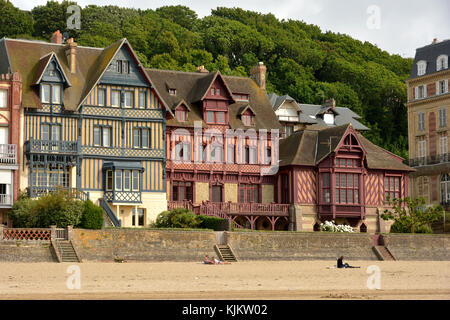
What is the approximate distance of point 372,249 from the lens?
49281mm

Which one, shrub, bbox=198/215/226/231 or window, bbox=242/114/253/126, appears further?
window, bbox=242/114/253/126

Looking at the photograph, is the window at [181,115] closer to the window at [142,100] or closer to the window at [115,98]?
the window at [142,100]

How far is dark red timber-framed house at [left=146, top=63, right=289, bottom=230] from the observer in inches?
2101

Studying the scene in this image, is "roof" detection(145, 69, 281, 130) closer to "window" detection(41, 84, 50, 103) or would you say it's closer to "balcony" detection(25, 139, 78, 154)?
"balcony" detection(25, 139, 78, 154)

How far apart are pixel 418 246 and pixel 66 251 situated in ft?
71.9

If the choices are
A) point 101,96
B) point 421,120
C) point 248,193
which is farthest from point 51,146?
point 421,120

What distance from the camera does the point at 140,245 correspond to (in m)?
42.6

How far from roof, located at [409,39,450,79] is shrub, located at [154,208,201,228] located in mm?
30708

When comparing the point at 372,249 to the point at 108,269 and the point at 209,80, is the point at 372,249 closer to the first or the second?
the point at 209,80

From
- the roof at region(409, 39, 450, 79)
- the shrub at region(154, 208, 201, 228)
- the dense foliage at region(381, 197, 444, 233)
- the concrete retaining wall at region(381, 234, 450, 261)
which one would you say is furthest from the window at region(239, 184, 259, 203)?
the roof at region(409, 39, 450, 79)

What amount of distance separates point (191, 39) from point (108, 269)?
58879 mm

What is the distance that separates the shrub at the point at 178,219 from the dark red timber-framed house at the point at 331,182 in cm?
875

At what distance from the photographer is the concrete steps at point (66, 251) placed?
40.1m
